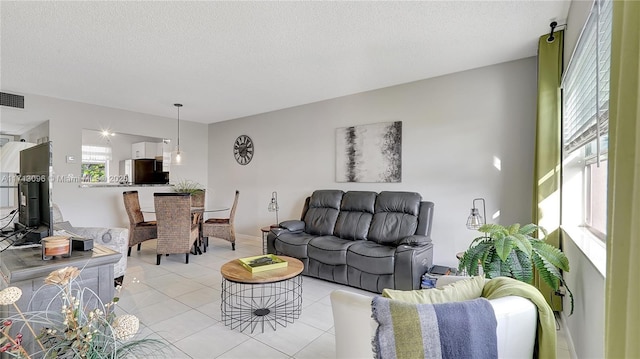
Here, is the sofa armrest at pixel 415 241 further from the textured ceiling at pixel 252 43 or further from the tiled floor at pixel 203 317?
the textured ceiling at pixel 252 43

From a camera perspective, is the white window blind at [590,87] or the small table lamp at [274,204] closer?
the white window blind at [590,87]

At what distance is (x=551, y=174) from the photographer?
2.64 metres

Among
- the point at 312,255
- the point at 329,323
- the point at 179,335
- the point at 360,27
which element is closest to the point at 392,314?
the point at 329,323

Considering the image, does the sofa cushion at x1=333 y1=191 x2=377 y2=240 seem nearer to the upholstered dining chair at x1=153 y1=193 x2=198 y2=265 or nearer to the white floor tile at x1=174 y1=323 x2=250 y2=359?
the white floor tile at x1=174 y1=323 x2=250 y2=359

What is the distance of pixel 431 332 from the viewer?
105 cm

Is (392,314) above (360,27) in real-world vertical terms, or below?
below

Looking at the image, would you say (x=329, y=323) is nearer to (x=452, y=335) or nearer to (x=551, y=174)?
(x=452, y=335)

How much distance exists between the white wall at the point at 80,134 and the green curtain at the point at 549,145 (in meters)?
5.01

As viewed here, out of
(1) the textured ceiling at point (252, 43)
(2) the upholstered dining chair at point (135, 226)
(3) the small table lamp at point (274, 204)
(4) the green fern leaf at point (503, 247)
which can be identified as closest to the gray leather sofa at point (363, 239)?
(3) the small table lamp at point (274, 204)

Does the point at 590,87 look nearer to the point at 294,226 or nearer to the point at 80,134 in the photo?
the point at 294,226

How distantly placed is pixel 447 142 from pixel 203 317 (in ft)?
10.6

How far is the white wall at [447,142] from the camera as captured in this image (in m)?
3.27

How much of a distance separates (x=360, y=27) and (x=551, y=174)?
205 centimetres

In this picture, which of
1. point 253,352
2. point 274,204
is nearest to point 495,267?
point 253,352
